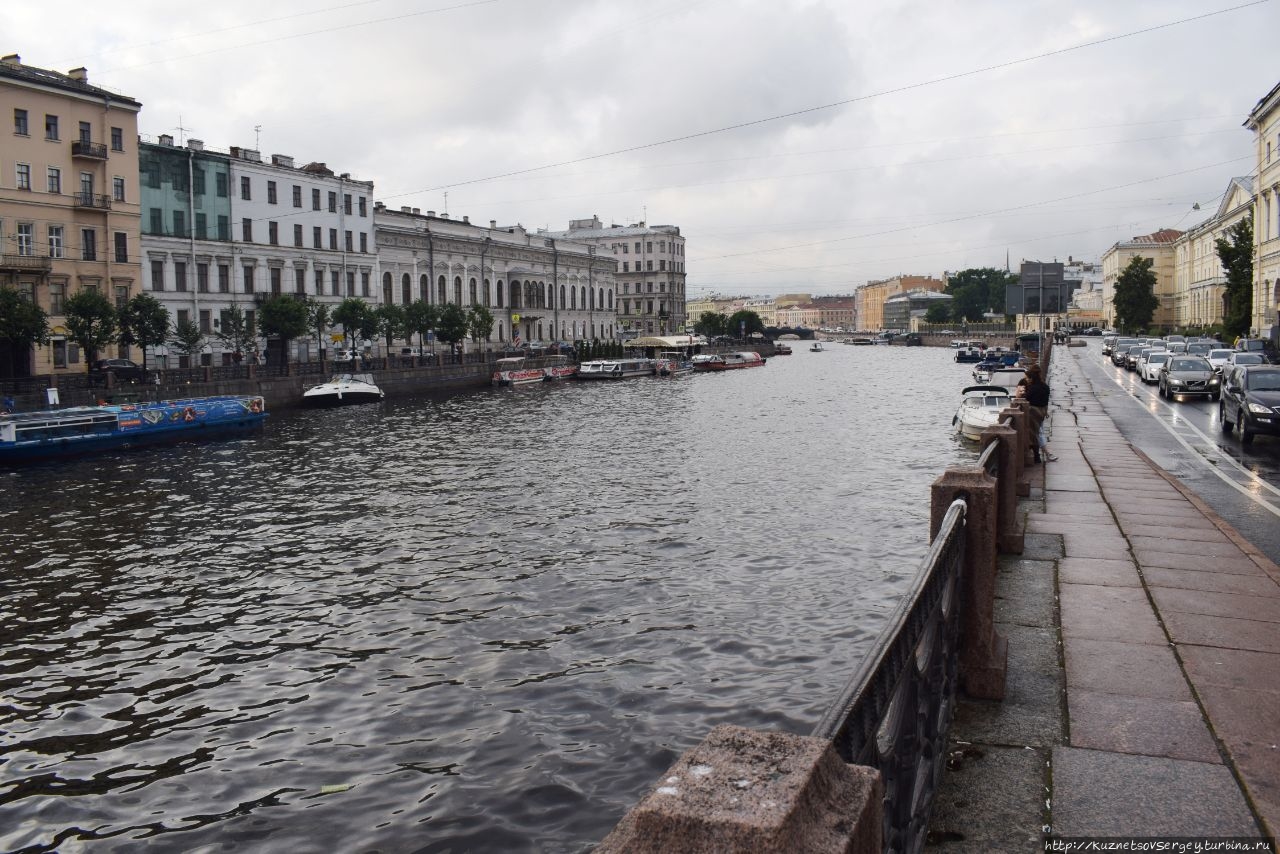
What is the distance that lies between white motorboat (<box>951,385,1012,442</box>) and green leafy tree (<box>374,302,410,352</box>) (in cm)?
4333

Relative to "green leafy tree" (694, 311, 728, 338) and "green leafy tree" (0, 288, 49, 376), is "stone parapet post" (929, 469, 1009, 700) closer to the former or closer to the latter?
"green leafy tree" (0, 288, 49, 376)

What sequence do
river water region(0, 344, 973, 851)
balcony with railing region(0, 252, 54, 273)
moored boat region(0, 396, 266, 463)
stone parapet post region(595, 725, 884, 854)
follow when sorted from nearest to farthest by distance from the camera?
1. stone parapet post region(595, 725, 884, 854)
2. river water region(0, 344, 973, 851)
3. moored boat region(0, 396, 266, 463)
4. balcony with railing region(0, 252, 54, 273)

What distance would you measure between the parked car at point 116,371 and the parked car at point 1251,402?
40079 millimetres

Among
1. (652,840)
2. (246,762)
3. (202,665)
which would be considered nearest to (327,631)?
(202,665)

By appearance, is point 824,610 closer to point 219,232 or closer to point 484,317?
point 219,232

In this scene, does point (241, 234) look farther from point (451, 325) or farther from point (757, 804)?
point (757, 804)

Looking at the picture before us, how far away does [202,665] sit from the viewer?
11.6 meters

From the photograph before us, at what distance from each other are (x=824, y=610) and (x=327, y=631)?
21.1 ft

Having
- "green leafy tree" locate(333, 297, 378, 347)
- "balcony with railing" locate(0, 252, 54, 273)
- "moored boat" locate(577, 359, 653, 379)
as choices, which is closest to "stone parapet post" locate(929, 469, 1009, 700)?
"balcony with railing" locate(0, 252, 54, 273)

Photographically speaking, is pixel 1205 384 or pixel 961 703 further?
pixel 1205 384

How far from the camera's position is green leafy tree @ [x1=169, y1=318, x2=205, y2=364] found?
5078cm

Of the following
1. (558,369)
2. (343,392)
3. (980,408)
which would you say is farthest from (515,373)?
(980,408)

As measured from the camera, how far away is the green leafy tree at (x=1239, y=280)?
62500 mm

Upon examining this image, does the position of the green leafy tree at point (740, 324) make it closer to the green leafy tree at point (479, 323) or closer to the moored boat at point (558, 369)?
the moored boat at point (558, 369)
